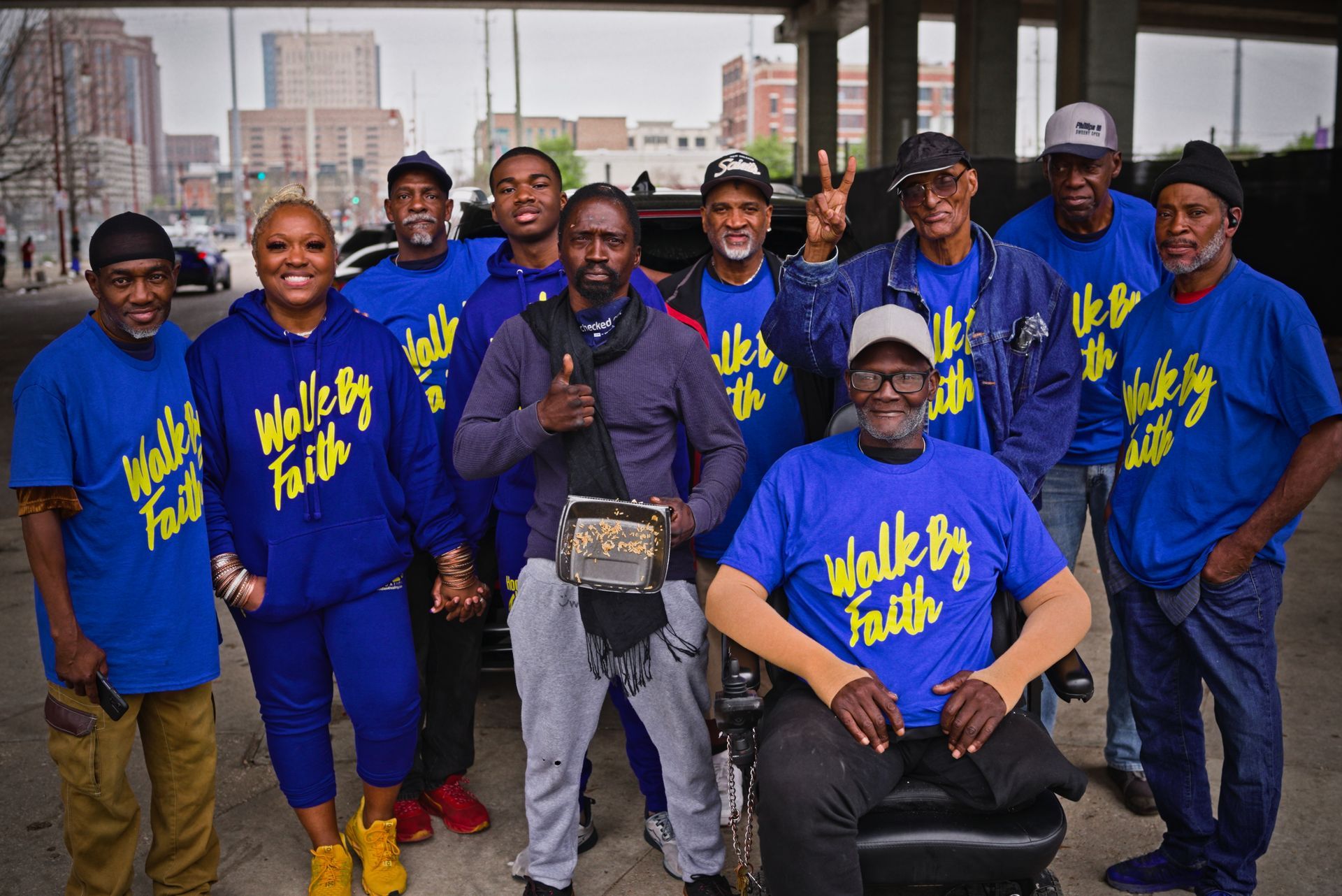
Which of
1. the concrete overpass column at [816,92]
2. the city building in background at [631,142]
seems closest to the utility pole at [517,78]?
the concrete overpass column at [816,92]

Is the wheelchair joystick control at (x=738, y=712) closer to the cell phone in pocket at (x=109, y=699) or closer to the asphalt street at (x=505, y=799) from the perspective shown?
the asphalt street at (x=505, y=799)

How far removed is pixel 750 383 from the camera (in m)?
4.09

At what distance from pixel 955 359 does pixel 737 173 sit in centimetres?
91

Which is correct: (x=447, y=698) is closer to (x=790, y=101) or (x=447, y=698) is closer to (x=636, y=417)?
(x=636, y=417)

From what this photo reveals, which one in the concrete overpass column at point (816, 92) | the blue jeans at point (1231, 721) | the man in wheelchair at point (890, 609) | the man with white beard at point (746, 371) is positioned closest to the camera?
the man in wheelchair at point (890, 609)

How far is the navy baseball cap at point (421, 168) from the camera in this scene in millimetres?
4281

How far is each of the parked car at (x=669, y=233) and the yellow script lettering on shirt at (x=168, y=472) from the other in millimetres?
1429

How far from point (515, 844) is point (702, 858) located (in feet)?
2.54

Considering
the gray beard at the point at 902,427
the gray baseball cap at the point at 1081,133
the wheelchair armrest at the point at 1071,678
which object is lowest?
the wheelchair armrest at the point at 1071,678

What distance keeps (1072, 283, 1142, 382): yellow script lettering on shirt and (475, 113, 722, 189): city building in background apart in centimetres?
10955

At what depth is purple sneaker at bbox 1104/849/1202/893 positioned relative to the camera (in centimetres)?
363

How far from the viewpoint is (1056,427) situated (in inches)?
147

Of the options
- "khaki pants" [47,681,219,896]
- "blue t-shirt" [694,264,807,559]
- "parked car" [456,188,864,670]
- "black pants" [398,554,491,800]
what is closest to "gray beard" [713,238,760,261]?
"blue t-shirt" [694,264,807,559]

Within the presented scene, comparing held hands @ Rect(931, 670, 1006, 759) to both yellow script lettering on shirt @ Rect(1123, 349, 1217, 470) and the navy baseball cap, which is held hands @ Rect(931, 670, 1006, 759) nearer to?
yellow script lettering on shirt @ Rect(1123, 349, 1217, 470)
